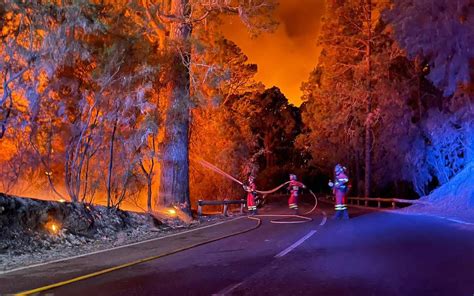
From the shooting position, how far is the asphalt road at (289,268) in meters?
7.04

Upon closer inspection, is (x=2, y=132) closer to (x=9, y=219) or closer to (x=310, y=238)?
(x=9, y=219)

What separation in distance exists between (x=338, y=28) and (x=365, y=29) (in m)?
2.09

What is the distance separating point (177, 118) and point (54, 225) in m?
A: 7.50

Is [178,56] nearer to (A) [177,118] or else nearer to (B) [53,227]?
(A) [177,118]

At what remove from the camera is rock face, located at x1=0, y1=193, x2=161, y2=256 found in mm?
11656

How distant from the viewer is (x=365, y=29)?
37.8 m

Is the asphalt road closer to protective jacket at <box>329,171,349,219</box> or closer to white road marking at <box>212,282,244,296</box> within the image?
white road marking at <box>212,282,244,296</box>

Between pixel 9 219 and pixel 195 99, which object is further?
pixel 195 99

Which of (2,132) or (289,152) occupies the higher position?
(289,152)

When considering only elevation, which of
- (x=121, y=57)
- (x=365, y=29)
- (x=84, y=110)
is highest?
(x=365, y=29)

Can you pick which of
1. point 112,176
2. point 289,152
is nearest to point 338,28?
point 112,176

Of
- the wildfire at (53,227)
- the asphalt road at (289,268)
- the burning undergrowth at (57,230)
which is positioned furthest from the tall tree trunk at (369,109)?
the wildfire at (53,227)

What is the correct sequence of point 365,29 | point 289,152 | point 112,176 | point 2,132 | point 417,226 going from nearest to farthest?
point 2,132
point 417,226
point 112,176
point 365,29
point 289,152

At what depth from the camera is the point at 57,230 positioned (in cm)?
1292
